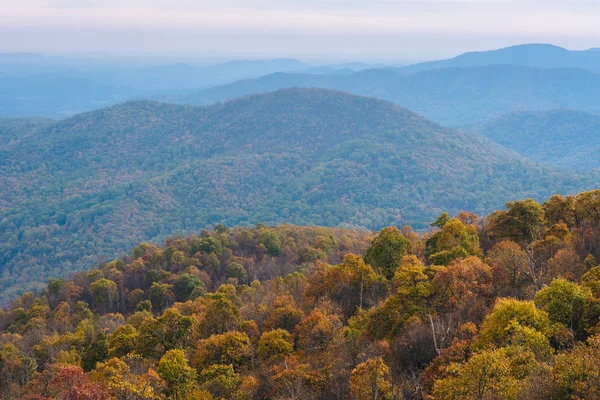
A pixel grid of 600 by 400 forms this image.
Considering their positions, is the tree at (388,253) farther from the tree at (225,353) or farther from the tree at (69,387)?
the tree at (69,387)

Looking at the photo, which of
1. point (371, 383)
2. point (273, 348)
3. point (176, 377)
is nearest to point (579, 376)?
point (371, 383)

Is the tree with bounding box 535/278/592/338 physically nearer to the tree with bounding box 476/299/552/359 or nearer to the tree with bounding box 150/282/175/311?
the tree with bounding box 476/299/552/359

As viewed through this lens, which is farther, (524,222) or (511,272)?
(524,222)

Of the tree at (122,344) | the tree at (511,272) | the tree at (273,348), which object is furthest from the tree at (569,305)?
the tree at (122,344)

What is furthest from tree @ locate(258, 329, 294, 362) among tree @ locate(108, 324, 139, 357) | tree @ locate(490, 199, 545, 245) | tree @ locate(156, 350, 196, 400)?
tree @ locate(490, 199, 545, 245)

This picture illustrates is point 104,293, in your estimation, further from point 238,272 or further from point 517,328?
point 517,328

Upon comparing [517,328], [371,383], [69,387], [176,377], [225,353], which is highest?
[517,328]

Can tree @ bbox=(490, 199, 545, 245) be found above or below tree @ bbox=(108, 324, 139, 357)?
above

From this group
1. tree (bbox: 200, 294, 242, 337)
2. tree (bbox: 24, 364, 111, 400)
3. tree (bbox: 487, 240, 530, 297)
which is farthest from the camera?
tree (bbox: 200, 294, 242, 337)
